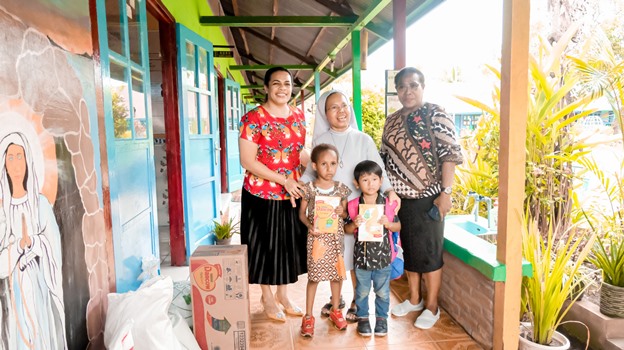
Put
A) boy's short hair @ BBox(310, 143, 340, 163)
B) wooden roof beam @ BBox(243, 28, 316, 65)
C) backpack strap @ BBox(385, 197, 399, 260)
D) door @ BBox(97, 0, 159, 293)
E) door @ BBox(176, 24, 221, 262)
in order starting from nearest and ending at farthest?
door @ BBox(97, 0, 159, 293) → boy's short hair @ BBox(310, 143, 340, 163) → backpack strap @ BBox(385, 197, 399, 260) → door @ BBox(176, 24, 221, 262) → wooden roof beam @ BBox(243, 28, 316, 65)

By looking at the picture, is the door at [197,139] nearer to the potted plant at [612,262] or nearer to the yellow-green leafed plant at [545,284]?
the yellow-green leafed plant at [545,284]

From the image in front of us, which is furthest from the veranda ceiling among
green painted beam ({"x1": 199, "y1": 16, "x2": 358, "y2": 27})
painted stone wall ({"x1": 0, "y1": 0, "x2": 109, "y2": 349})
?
painted stone wall ({"x1": 0, "y1": 0, "x2": 109, "y2": 349})

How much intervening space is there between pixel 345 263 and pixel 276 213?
0.52 metres

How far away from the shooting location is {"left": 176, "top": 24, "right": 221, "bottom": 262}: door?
11.8 ft

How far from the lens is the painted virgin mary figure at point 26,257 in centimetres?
113

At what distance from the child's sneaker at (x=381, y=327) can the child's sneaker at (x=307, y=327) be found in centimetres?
39

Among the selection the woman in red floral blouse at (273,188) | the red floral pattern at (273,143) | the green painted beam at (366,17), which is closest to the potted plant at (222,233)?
the woman in red floral blouse at (273,188)

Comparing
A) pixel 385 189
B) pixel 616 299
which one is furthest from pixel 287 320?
pixel 616 299

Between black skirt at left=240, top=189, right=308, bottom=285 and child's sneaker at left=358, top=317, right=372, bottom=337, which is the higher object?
black skirt at left=240, top=189, right=308, bottom=285

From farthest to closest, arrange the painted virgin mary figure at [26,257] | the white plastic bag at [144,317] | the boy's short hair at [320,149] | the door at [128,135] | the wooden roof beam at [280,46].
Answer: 1. the wooden roof beam at [280,46]
2. the boy's short hair at [320,149]
3. the door at [128,135]
4. the white plastic bag at [144,317]
5. the painted virgin mary figure at [26,257]

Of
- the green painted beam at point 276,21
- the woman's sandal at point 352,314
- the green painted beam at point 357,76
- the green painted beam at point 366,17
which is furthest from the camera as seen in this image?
the green painted beam at point 357,76

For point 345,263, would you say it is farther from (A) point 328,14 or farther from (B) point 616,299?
(A) point 328,14

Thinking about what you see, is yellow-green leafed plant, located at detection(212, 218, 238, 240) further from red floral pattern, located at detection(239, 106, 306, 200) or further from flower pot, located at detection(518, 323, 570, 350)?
flower pot, located at detection(518, 323, 570, 350)

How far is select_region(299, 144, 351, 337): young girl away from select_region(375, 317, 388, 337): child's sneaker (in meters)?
0.35
